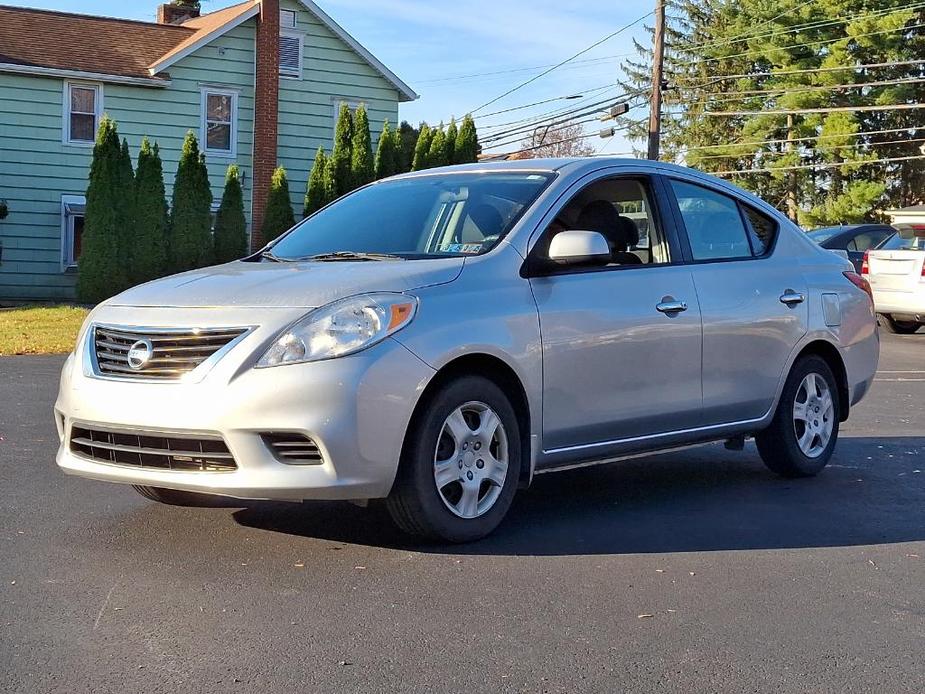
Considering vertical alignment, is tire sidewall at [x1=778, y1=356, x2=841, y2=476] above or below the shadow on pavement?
above

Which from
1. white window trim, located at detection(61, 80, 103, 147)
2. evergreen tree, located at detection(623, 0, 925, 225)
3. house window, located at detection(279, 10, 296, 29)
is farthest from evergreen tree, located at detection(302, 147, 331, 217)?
evergreen tree, located at detection(623, 0, 925, 225)

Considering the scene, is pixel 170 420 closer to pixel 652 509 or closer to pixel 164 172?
pixel 652 509

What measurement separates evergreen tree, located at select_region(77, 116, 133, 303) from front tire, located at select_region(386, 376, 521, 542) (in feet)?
64.2

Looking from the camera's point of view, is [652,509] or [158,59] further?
[158,59]

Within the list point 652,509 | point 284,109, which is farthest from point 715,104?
point 652,509

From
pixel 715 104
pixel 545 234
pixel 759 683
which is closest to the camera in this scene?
pixel 759 683

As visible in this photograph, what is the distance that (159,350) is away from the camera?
5.40m

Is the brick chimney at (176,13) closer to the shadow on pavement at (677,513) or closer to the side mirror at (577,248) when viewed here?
the shadow on pavement at (677,513)

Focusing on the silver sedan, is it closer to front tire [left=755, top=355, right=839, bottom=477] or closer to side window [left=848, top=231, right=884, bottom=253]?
front tire [left=755, top=355, right=839, bottom=477]

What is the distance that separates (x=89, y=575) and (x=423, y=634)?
1.51 m

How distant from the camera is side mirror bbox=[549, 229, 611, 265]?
6012 mm

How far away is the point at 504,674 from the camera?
4.00 meters

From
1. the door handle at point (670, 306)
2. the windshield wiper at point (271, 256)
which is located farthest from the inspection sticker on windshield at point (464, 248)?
the door handle at point (670, 306)

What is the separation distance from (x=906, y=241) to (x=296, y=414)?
16083mm
